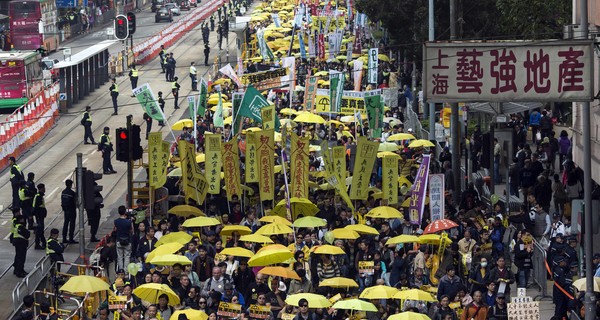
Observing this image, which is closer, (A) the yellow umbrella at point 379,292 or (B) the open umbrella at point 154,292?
(A) the yellow umbrella at point 379,292

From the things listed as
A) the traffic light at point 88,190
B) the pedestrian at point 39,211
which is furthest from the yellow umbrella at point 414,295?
the pedestrian at point 39,211

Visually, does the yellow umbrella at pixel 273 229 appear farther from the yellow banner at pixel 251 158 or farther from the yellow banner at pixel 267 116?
the yellow banner at pixel 267 116

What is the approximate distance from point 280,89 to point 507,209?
1783 cm

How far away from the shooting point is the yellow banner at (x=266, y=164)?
3180cm

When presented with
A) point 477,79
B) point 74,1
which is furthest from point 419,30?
point 74,1

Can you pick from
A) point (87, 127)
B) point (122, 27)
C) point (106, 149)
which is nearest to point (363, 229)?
point (106, 149)

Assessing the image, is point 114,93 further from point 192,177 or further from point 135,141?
point 135,141

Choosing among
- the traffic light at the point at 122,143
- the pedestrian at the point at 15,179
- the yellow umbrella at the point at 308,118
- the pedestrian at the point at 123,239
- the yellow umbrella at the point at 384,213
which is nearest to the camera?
the pedestrian at the point at 123,239

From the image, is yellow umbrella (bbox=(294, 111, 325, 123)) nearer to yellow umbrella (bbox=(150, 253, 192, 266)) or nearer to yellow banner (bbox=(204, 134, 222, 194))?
yellow banner (bbox=(204, 134, 222, 194))

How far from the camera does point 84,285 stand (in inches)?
957

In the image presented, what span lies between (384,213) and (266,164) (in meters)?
3.56

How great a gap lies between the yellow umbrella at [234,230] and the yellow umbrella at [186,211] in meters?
2.77

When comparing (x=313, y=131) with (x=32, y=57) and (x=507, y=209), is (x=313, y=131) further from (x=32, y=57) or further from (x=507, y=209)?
(x=32, y=57)

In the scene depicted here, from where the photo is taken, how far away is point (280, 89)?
49312 millimetres
